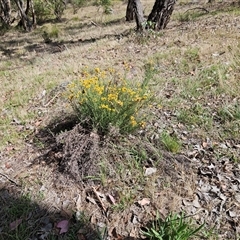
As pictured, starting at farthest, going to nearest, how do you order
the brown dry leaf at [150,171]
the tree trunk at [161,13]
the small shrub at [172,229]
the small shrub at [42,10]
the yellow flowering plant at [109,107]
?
the small shrub at [42,10], the tree trunk at [161,13], the yellow flowering plant at [109,107], the brown dry leaf at [150,171], the small shrub at [172,229]

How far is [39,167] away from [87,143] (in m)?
0.56

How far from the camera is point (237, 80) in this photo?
3953mm

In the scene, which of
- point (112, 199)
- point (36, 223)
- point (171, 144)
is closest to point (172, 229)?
point (112, 199)

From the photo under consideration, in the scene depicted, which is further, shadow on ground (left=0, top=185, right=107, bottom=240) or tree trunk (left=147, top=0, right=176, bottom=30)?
tree trunk (left=147, top=0, right=176, bottom=30)

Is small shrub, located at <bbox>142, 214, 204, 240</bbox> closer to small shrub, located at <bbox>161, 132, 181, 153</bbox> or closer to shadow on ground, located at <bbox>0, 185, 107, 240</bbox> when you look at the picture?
shadow on ground, located at <bbox>0, 185, 107, 240</bbox>

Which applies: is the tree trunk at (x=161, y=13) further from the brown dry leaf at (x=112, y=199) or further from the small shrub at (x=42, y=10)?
the small shrub at (x=42, y=10)

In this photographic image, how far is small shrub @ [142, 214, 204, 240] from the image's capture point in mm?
2045

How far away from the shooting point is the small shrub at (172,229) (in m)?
2.04

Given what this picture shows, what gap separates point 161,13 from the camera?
659 centimetres

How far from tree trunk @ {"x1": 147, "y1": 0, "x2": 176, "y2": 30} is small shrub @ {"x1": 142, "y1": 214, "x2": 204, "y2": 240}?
5036mm

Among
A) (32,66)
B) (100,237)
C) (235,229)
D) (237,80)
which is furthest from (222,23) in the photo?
(100,237)

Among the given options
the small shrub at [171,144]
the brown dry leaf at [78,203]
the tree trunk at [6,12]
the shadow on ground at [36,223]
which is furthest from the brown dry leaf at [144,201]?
the tree trunk at [6,12]

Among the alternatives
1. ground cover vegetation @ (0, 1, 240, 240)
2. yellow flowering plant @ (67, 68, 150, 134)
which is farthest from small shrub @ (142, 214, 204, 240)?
yellow flowering plant @ (67, 68, 150, 134)

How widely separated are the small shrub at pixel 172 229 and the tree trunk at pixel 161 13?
504 cm
